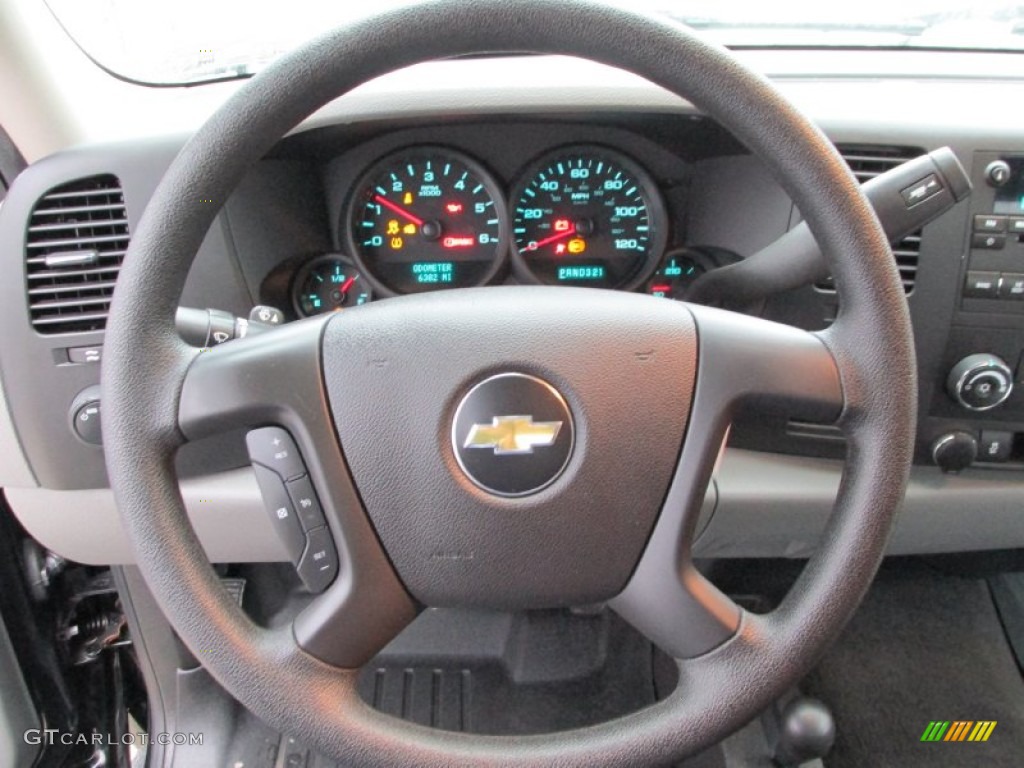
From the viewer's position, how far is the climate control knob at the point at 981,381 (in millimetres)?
1144

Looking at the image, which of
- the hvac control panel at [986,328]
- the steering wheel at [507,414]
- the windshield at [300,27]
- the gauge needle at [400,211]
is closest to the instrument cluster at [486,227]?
the gauge needle at [400,211]

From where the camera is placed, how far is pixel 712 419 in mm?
793

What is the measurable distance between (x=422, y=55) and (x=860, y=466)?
50cm

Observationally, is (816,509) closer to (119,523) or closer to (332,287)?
(332,287)

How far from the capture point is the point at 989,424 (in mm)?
1222

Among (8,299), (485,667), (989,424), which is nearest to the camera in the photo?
(8,299)

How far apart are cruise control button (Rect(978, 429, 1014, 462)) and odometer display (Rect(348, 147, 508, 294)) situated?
724 millimetres

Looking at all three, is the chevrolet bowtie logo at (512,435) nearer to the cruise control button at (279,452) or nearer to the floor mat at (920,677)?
the cruise control button at (279,452)

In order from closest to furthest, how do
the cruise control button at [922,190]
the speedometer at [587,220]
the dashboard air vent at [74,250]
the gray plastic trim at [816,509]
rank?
the cruise control button at [922,190] → the dashboard air vent at [74,250] → the gray plastic trim at [816,509] → the speedometer at [587,220]

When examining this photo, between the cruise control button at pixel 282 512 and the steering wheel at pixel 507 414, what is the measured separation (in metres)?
0.03

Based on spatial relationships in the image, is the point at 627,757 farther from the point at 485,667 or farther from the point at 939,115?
the point at 939,115

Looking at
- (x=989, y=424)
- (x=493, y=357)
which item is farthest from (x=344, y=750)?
(x=989, y=424)

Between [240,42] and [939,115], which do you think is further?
[240,42]

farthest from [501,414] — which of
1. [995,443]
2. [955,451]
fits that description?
[995,443]
